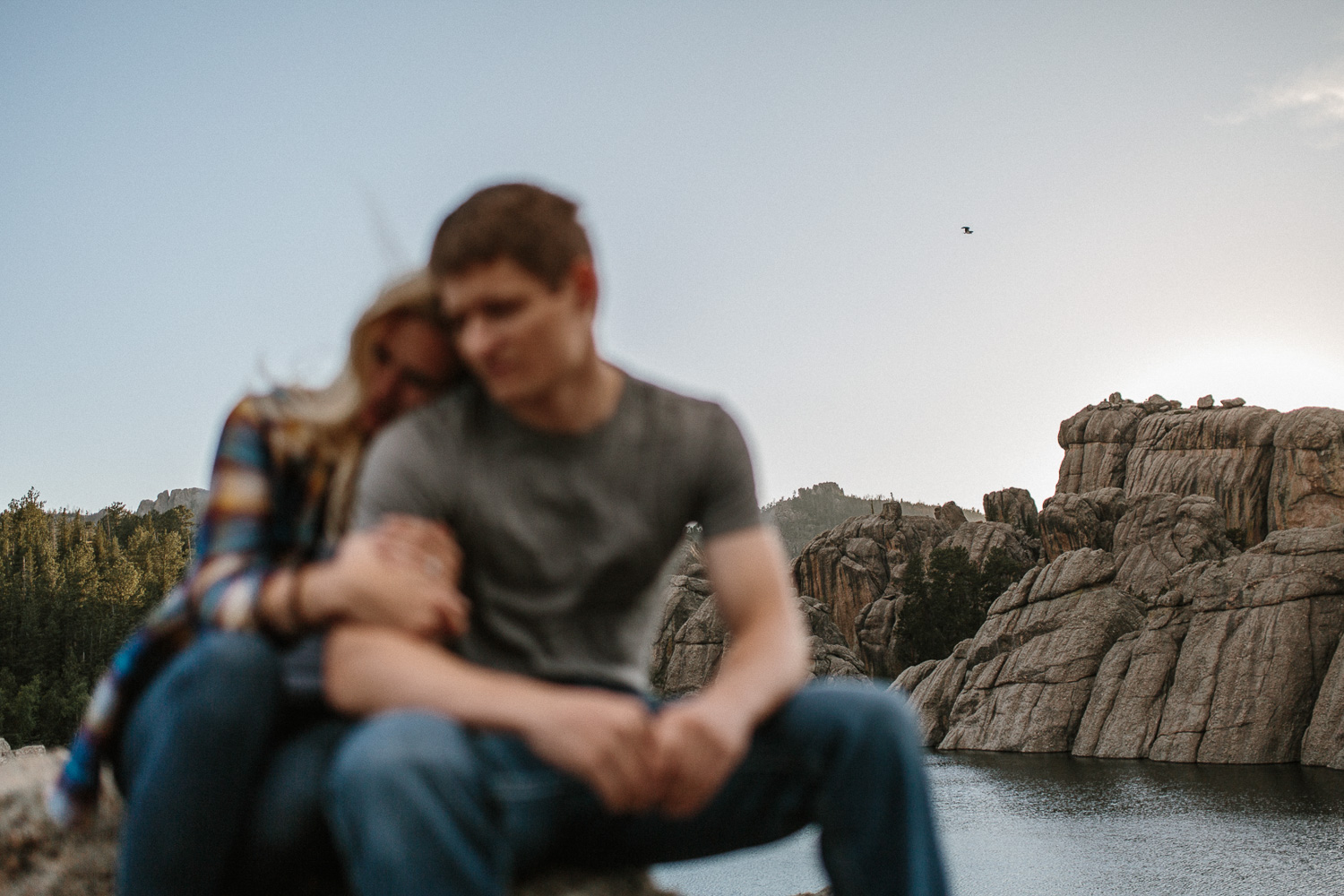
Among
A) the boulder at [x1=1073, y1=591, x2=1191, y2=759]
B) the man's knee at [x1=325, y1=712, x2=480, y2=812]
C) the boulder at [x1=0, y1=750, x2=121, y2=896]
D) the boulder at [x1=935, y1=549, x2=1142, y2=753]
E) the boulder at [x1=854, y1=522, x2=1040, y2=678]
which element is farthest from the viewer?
the boulder at [x1=854, y1=522, x2=1040, y2=678]

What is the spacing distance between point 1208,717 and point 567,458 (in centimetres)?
3961

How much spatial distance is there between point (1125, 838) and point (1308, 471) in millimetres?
38107

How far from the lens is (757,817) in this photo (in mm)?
2154

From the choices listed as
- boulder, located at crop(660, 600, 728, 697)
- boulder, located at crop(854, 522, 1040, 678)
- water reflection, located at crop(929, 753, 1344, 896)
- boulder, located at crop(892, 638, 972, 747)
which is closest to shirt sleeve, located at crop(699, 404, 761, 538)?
water reflection, located at crop(929, 753, 1344, 896)

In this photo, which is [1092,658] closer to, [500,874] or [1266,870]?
[1266,870]

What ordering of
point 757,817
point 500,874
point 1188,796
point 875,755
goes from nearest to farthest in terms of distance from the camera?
1. point 500,874
2. point 875,755
3. point 757,817
4. point 1188,796

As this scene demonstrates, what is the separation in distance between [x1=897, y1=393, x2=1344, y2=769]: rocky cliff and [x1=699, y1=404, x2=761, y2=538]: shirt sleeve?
1512 inches

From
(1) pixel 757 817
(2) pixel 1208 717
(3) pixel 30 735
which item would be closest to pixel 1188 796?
(2) pixel 1208 717

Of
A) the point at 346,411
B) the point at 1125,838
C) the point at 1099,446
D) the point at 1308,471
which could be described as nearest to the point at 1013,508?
the point at 1099,446

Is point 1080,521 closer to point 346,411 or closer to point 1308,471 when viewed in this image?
point 1308,471

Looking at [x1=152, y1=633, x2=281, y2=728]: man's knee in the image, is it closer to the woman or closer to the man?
the woman

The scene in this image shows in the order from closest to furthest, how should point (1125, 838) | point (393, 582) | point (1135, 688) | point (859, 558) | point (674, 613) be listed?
1. point (393, 582)
2. point (1125, 838)
3. point (1135, 688)
4. point (674, 613)
5. point (859, 558)

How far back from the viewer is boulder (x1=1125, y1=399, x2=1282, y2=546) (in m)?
57.2

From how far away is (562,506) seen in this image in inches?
87.7
